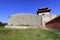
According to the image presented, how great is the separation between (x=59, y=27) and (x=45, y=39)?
540 centimetres

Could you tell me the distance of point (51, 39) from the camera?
15.5m

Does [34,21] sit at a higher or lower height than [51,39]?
higher

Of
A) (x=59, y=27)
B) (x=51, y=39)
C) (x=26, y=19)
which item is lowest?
(x=51, y=39)

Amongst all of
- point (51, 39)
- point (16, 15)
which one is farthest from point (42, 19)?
point (51, 39)

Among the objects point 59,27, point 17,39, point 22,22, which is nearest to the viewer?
point 17,39

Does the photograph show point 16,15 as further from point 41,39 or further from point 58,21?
point 41,39

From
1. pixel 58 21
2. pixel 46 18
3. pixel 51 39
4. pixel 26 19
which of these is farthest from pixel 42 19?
pixel 51 39

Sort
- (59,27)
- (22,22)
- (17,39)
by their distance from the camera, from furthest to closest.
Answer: (22,22) < (59,27) < (17,39)

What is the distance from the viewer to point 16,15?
29.5 meters

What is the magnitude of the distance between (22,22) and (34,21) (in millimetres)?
2725

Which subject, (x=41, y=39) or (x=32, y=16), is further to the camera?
(x=32, y=16)

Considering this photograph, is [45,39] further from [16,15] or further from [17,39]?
[16,15]

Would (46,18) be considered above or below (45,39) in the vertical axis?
above

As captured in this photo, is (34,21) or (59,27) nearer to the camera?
(59,27)
